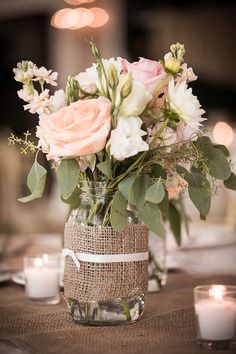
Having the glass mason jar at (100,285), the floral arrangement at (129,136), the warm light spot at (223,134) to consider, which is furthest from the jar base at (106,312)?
the warm light spot at (223,134)

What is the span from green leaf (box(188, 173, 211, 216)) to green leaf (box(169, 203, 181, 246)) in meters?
0.33

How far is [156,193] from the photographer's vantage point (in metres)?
1.08

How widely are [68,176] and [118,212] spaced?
0.10 metres

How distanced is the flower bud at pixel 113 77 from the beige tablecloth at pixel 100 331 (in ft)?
1.30

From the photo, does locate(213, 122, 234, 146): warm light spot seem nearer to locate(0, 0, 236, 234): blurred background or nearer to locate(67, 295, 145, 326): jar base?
locate(67, 295, 145, 326): jar base

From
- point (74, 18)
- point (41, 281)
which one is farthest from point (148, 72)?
point (74, 18)

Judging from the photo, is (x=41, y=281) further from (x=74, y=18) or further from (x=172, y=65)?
(x=74, y=18)

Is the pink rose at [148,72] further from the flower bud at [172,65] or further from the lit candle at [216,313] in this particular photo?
the lit candle at [216,313]

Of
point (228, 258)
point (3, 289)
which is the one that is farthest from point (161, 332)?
point (228, 258)

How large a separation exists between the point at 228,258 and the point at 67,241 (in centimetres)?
79

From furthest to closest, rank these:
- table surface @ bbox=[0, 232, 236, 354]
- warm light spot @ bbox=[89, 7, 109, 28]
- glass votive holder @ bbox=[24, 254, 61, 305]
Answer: warm light spot @ bbox=[89, 7, 109, 28] < glass votive holder @ bbox=[24, 254, 61, 305] < table surface @ bbox=[0, 232, 236, 354]

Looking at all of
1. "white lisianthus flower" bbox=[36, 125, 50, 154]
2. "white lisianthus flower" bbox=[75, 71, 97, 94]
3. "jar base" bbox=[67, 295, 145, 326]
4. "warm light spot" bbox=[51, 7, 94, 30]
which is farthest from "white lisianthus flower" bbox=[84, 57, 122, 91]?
"warm light spot" bbox=[51, 7, 94, 30]

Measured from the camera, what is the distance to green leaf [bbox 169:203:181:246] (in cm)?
149

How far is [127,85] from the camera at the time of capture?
110cm
